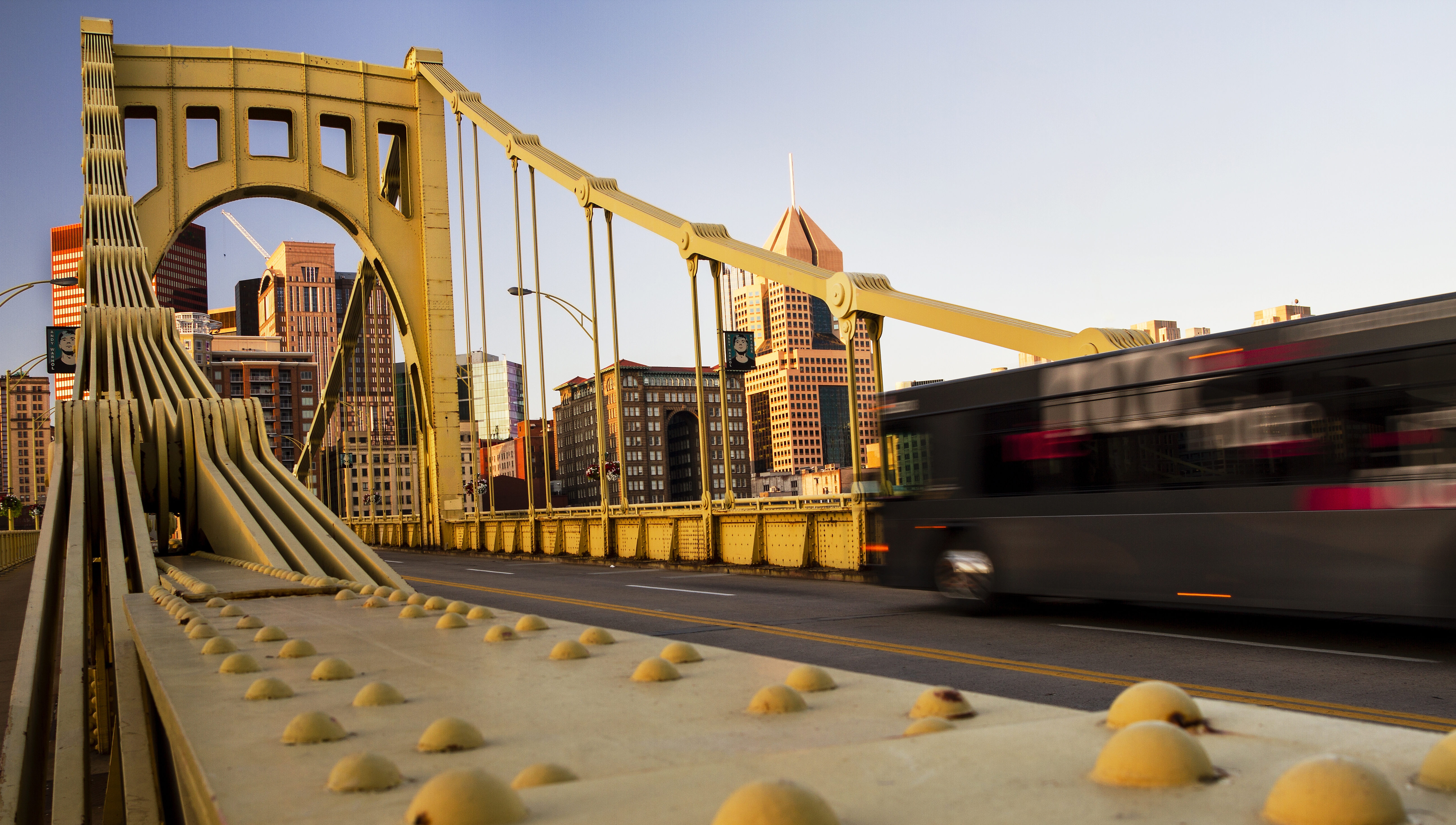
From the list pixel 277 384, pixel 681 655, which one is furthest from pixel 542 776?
pixel 277 384

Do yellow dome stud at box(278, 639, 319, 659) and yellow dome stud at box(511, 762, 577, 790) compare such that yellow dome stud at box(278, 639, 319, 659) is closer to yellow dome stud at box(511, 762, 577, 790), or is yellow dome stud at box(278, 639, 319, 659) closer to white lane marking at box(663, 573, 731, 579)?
yellow dome stud at box(511, 762, 577, 790)

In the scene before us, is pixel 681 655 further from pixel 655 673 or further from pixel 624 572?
pixel 624 572

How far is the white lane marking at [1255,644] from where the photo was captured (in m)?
8.90

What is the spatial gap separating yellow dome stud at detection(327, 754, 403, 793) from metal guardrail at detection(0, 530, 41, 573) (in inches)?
1562

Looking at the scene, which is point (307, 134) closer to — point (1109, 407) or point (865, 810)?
point (1109, 407)

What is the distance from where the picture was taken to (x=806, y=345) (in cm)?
10150

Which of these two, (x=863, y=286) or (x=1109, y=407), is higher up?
(x=863, y=286)

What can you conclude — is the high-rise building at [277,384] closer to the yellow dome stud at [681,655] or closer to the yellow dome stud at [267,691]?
the yellow dome stud at [267,691]

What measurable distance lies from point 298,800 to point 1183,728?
154 centimetres

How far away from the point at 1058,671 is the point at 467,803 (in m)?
7.88

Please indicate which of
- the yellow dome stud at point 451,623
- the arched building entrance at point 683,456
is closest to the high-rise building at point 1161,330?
the yellow dome stud at point 451,623

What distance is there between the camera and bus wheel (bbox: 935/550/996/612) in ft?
42.4

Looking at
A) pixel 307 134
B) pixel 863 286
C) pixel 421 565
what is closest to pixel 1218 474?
pixel 863 286

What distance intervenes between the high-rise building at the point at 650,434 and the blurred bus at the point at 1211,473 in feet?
307
